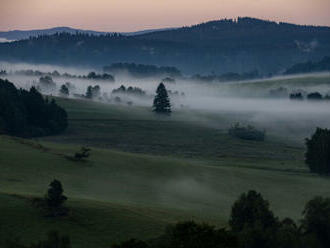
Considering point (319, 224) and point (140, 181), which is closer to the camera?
point (319, 224)

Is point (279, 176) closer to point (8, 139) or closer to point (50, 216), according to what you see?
point (8, 139)

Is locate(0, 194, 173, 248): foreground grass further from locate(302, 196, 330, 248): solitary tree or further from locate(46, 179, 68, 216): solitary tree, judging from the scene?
locate(302, 196, 330, 248): solitary tree

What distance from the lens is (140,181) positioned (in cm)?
9156

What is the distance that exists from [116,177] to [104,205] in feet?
83.3

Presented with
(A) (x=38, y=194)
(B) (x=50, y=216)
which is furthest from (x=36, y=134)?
(B) (x=50, y=216)

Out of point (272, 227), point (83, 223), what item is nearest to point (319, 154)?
point (272, 227)

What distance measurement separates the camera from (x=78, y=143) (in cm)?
13875

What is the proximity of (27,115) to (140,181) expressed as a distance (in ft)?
238

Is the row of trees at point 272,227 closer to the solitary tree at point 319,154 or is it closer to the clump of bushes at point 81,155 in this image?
the clump of bushes at point 81,155

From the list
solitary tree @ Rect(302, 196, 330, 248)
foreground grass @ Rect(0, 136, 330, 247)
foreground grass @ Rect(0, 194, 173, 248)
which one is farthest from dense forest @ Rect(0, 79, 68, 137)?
solitary tree @ Rect(302, 196, 330, 248)

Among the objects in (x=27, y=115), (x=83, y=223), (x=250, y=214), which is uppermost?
(x=27, y=115)

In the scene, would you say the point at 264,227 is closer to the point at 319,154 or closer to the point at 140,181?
the point at 140,181

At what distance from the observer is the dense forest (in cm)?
14850

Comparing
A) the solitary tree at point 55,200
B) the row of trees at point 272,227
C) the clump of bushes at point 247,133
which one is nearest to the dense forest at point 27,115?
the clump of bushes at point 247,133
